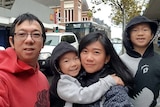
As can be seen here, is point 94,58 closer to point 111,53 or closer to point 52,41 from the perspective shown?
point 111,53

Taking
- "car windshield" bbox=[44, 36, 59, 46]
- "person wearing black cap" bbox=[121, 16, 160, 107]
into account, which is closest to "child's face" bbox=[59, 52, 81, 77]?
"person wearing black cap" bbox=[121, 16, 160, 107]

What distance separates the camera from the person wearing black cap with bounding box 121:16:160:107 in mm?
2346

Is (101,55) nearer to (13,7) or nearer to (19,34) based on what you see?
(19,34)

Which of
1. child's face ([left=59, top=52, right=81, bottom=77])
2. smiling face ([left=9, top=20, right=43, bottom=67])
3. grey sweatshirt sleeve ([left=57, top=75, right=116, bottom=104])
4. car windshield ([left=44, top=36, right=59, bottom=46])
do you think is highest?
smiling face ([left=9, top=20, right=43, bottom=67])

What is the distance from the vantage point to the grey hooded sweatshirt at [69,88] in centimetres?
175

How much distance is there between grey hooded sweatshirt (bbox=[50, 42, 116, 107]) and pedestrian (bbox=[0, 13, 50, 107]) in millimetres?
112

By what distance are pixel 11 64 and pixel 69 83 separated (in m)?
0.40

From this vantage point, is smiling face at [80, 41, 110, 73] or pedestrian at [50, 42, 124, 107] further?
smiling face at [80, 41, 110, 73]

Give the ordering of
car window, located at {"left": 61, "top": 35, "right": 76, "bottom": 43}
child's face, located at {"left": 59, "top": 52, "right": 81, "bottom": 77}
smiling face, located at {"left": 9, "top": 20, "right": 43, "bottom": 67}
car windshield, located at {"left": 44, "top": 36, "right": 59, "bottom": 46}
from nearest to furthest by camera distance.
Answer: smiling face, located at {"left": 9, "top": 20, "right": 43, "bottom": 67} → child's face, located at {"left": 59, "top": 52, "right": 81, "bottom": 77} → car windshield, located at {"left": 44, "top": 36, "right": 59, "bottom": 46} → car window, located at {"left": 61, "top": 35, "right": 76, "bottom": 43}

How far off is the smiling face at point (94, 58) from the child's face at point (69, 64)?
7 centimetres

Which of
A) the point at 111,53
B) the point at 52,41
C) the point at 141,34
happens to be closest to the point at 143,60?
the point at 141,34

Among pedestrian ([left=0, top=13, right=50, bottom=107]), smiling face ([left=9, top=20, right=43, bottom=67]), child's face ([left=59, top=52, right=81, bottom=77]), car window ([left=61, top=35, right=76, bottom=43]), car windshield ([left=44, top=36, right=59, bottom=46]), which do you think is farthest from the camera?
car window ([left=61, top=35, right=76, bottom=43])

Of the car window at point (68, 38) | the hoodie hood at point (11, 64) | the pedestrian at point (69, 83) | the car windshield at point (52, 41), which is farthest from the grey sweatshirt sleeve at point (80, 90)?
the car window at point (68, 38)

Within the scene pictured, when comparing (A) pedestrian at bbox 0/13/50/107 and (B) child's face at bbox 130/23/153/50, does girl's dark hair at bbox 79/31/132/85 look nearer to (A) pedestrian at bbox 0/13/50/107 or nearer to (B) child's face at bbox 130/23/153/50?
(A) pedestrian at bbox 0/13/50/107
